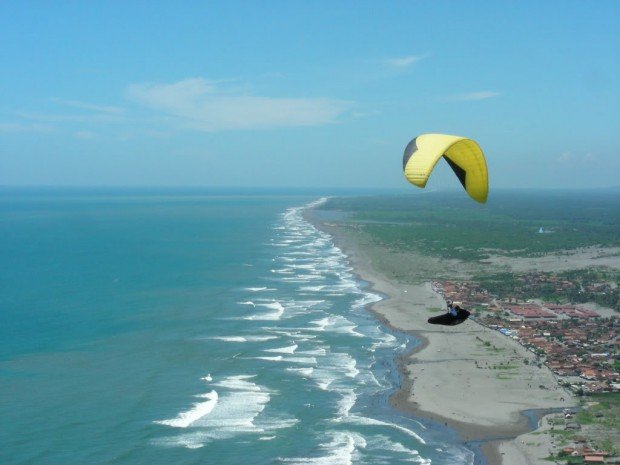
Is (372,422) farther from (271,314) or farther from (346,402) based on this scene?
(271,314)

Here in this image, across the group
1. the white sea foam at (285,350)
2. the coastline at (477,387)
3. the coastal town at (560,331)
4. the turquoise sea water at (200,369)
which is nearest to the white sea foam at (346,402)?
the turquoise sea water at (200,369)

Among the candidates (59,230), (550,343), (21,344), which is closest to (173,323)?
(21,344)

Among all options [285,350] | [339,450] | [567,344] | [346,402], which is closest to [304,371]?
[285,350]

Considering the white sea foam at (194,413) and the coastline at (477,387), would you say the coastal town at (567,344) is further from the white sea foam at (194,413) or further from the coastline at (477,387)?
the white sea foam at (194,413)

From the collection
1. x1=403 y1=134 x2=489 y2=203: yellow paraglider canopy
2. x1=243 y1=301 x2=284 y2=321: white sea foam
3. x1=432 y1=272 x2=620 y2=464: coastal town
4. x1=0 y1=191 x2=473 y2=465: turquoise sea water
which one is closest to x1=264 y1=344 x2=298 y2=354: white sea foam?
x1=0 y1=191 x2=473 y2=465: turquoise sea water

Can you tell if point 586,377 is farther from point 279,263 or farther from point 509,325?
point 279,263

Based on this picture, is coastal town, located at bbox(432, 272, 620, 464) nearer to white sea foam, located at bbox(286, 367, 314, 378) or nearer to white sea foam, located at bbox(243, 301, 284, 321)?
white sea foam, located at bbox(286, 367, 314, 378)

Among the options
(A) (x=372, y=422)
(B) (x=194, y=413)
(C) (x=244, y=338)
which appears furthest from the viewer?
(C) (x=244, y=338)
